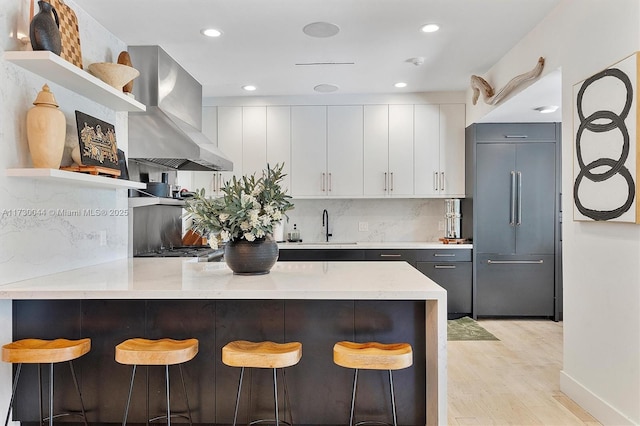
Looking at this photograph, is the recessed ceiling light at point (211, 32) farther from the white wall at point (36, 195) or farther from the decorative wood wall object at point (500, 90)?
the decorative wood wall object at point (500, 90)

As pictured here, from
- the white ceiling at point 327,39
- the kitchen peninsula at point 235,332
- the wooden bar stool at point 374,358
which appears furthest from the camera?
the white ceiling at point 327,39

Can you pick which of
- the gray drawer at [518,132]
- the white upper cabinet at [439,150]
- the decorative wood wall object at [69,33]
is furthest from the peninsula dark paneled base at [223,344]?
the gray drawer at [518,132]

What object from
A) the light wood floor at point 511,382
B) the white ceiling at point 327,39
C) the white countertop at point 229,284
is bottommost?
the light wood floor at point 511,382

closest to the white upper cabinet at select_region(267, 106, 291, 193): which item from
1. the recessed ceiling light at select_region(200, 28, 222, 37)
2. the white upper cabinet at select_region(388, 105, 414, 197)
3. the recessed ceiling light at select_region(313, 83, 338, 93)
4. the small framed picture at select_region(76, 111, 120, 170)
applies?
the recessed ceiling light at select_region(313, 83, 338, 93)

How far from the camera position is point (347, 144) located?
17.4ft

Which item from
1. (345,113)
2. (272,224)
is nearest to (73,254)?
(272,224)

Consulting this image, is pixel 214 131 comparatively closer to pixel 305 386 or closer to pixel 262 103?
pixel 262 103

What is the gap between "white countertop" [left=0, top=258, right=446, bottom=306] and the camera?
203 cm

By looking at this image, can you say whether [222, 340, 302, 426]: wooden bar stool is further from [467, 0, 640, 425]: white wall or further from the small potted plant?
[467, 0, 640, 425]: white wall

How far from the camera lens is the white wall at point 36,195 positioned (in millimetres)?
2350

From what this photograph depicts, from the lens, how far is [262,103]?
5348 mm

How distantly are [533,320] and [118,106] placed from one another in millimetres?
4607

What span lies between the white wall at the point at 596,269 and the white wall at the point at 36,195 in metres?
3.08

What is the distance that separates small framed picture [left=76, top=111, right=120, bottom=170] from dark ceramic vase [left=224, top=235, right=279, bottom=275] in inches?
38.9
